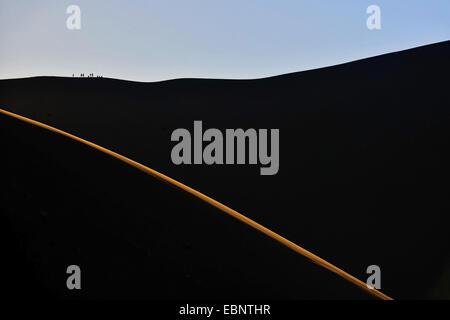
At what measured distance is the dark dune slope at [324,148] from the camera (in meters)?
9.62

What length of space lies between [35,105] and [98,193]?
17450 millimetres

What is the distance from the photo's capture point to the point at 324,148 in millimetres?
14516

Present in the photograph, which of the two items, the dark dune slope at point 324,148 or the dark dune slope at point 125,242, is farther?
the dark dune slope at point 324,148

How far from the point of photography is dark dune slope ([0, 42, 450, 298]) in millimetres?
9617

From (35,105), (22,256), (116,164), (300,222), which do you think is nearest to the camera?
(22,256)

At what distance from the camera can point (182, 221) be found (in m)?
5.12

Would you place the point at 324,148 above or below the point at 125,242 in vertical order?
above

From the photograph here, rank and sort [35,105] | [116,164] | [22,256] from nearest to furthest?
[22,256]
[116,164]
[35,105]

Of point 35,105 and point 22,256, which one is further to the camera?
point 35,105

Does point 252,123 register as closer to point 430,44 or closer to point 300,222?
point 300,222

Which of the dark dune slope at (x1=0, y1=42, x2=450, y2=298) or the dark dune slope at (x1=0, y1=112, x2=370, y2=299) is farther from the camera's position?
the dark dune slope at (x1=0, y1=42, x2=450, y2=298)

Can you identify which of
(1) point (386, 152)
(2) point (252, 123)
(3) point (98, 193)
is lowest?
(3) point (98, 193)

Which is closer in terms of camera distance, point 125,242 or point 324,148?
point 125,242
